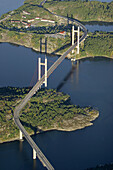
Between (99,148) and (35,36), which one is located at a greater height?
(35,36)

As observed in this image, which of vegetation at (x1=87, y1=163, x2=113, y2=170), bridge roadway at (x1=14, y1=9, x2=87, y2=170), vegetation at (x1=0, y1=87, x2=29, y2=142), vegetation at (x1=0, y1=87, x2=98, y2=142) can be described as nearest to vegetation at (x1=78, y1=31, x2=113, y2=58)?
bridge roadway at (x1=14, y1=9, x2=87, y2=170)

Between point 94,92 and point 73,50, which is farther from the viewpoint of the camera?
point 73,50

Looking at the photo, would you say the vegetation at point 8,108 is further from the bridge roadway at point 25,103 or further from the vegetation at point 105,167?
the vegetation at point 105,167

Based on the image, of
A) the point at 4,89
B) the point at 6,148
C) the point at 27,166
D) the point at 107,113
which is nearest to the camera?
the point at 27,166

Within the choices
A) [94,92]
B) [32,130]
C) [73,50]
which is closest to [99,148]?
[32,130]

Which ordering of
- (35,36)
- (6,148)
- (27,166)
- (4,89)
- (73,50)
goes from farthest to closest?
(35,36), (73,50), (4,89), (6,148), (27,166)

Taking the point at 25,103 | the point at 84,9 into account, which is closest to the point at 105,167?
the point at 25,103

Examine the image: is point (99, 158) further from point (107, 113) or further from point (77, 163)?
point (107, 113)

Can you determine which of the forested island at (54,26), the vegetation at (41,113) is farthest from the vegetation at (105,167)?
the forested island at (54,26)

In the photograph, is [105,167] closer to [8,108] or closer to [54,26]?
[8,108]
